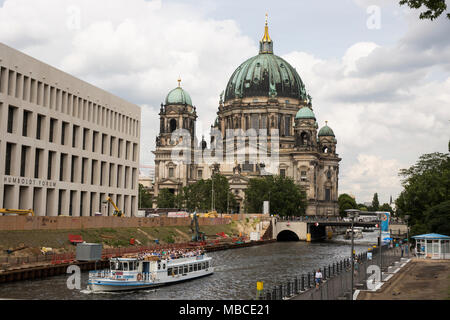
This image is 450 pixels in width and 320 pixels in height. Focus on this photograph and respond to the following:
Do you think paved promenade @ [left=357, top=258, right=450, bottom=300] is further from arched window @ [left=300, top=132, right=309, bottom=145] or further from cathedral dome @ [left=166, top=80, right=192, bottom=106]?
cathedral dome @ [left=166, top=80, right=192, bottom=106]

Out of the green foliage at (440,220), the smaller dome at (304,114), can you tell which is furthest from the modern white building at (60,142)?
the smaller dome at (304,114)

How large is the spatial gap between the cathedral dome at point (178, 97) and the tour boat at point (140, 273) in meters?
122

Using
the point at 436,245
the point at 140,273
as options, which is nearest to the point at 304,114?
the point at 436,245

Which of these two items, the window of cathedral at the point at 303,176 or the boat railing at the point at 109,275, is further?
the window of cathedral at the point at 303,176

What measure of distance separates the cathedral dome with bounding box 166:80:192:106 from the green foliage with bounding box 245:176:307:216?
4016 cm

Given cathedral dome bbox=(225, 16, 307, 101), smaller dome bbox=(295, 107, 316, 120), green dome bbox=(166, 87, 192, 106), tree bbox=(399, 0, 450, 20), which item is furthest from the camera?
cathedral dome bbox=(225, 16, 307, 101)

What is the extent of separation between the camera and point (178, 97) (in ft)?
585

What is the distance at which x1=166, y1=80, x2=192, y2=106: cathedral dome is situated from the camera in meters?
178

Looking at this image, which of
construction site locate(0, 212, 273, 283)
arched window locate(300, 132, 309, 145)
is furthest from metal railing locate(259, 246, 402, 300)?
arched window locate(300, 132, 309, 145)

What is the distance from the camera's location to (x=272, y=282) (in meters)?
58.0

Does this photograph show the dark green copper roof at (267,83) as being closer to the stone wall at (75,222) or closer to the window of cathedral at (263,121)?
the window of cathedral at (263,121)

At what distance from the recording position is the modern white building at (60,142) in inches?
2857

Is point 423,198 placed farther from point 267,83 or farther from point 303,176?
point 267,83

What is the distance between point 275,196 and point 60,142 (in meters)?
79.1
